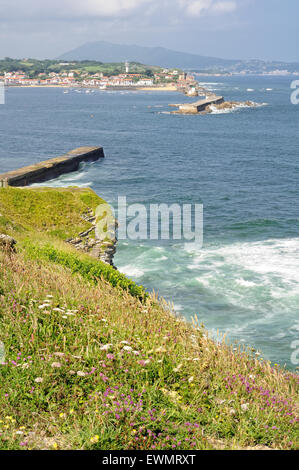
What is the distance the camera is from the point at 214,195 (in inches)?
1590

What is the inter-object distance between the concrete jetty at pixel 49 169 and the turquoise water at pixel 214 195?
136cm

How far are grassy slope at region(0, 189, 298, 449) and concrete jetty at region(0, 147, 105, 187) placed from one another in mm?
29818

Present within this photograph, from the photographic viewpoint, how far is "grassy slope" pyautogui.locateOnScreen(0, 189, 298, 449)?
18.4 ft

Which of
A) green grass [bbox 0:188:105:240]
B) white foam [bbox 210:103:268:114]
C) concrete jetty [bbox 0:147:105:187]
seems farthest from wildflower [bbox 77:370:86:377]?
white foam [bbox 210:103:268:114]

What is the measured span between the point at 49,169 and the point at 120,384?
1574 inches

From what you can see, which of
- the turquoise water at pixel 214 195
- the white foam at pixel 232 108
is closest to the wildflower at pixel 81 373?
the turquoise water at pixel 214 195

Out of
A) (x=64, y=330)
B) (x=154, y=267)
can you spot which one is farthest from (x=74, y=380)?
(x=154, y=267)

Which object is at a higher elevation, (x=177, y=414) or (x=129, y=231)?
(x=177, y=414)

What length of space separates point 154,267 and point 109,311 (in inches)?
607

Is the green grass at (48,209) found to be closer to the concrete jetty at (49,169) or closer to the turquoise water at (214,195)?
the turquoise water at (214,195)

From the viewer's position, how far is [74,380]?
6457mm

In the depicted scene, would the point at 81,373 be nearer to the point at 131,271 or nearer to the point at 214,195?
the point at 131,271

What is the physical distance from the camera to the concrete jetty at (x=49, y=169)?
38344mm

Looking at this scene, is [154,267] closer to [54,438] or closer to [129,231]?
[129,231]
